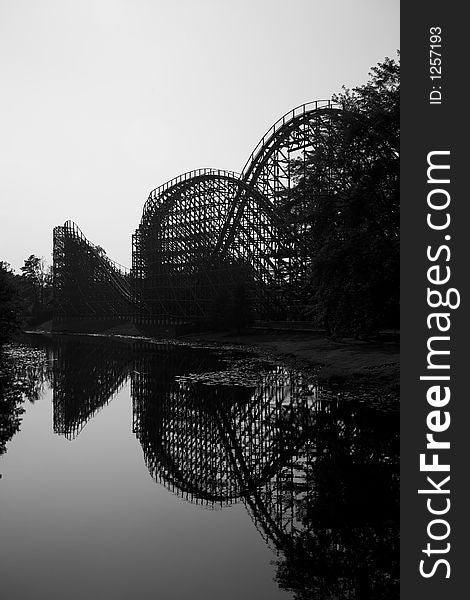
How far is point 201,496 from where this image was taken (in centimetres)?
934

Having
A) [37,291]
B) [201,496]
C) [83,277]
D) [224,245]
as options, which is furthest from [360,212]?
[37,291]

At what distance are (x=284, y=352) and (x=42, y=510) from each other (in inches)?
977

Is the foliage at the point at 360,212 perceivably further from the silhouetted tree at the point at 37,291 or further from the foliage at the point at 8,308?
the silhouetted tree at the point at 37,291

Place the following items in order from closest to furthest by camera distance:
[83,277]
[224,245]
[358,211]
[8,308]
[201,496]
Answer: [201,496] < [358,211] < [8,308] < [224,245] < [83,277]

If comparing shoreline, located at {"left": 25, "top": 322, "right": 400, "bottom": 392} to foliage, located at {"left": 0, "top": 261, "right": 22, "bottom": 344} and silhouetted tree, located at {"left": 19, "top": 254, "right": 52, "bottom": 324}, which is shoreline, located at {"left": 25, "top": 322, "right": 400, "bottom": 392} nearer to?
foliage, located at {"left": 0, "top": 261, "right": 22, "bottom": 344}

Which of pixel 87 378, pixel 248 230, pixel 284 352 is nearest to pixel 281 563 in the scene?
pixel 87 378

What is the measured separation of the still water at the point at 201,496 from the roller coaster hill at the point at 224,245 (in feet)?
78.5

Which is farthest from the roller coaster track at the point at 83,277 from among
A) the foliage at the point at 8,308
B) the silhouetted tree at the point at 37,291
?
the foliage at the point at 8,308

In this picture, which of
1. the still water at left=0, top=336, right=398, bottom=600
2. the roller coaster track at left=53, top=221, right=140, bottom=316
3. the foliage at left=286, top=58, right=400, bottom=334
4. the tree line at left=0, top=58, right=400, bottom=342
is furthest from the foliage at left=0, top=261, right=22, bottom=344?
the roller coaster track at left=53, top=221, right=140, bottom=316

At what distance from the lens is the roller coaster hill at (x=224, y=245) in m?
46.6

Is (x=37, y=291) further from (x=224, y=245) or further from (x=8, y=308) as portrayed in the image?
(x=8, y=308)

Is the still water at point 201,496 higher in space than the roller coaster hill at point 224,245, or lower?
lower

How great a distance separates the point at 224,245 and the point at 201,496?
154 ft

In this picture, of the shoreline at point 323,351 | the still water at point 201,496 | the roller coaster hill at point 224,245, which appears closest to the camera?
the still water at point 201,496
